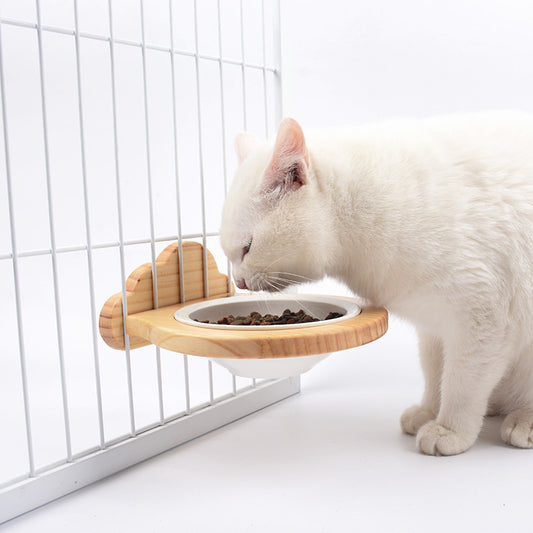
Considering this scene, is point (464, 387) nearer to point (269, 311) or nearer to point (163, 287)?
point (269, 311)

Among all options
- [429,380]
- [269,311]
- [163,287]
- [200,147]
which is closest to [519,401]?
[429,380]

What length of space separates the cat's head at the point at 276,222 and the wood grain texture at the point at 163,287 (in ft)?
0.81

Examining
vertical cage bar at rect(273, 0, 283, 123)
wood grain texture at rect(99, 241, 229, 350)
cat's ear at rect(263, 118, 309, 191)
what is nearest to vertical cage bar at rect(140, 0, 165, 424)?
wood grain texture at rect(99, 241, 229, 350)

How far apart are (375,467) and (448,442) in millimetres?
196

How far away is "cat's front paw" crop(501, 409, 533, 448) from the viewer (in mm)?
1631

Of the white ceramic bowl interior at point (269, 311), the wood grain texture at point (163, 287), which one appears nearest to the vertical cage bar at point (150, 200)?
the wood grain texture at point (163, 287)

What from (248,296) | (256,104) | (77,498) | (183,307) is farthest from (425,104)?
(77,498)

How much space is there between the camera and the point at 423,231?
1479 mm

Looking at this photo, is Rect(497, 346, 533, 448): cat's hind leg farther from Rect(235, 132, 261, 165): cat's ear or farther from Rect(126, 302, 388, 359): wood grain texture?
Rect(235, 132, 261, 165): cat's ear

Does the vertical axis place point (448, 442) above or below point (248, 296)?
below

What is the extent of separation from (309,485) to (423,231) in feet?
A: 2.07

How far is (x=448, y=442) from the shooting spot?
157 cm

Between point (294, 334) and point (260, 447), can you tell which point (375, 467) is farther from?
point (294, 334)

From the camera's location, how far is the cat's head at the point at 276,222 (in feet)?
4.78
